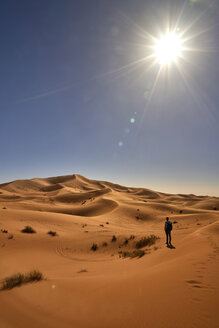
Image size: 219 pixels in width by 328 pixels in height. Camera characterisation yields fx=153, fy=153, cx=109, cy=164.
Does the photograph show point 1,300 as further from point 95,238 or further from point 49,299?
point 95,238

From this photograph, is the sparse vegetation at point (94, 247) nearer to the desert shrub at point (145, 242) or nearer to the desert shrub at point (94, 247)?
the desert shrub at point (94, 247)

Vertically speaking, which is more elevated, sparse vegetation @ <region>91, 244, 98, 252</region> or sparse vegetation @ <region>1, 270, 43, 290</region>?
sparse vegetation @ <region>1, 270, 43, 290</region>

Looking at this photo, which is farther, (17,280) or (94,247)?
(94,247)

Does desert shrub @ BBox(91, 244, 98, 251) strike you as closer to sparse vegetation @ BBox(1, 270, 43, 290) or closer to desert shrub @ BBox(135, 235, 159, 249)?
desert shrub @ BBox(135, 235, 159, 249)

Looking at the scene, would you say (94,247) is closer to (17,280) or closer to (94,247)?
(94,247)

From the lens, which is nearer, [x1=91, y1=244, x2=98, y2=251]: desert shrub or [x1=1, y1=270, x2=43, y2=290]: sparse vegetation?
[x1=1, y1=270, x2=43, y2=290]: sparse vegetation

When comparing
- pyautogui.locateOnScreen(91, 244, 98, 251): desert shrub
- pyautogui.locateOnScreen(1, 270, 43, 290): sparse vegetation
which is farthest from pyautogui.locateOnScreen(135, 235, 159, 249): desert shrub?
pyautogui.locateOnScreen(1, 270, 43, 290): sparse vegetation

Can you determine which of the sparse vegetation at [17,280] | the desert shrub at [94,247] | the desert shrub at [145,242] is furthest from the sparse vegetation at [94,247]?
the sparse vegetation at [17,280]

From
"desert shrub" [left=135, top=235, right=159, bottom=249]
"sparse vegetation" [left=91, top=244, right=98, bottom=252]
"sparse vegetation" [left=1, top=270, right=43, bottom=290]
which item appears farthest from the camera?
"desert shrub" [left=135, top=235, right=159, bottom=249]

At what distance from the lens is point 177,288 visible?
3004 millimetres

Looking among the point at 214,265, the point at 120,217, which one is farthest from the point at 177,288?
the point at 120,217

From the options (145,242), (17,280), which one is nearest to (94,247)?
(145,242)

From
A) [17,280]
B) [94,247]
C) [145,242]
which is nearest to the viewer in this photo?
[17,280]

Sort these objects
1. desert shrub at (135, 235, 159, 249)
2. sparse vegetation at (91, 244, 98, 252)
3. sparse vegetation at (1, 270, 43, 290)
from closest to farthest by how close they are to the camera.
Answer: sparse vegetation at (1, 270, 43, 290) → sparse vegetation at (91, 244, 98, 252) → desert shrub at (135, 235, 159, 249)
